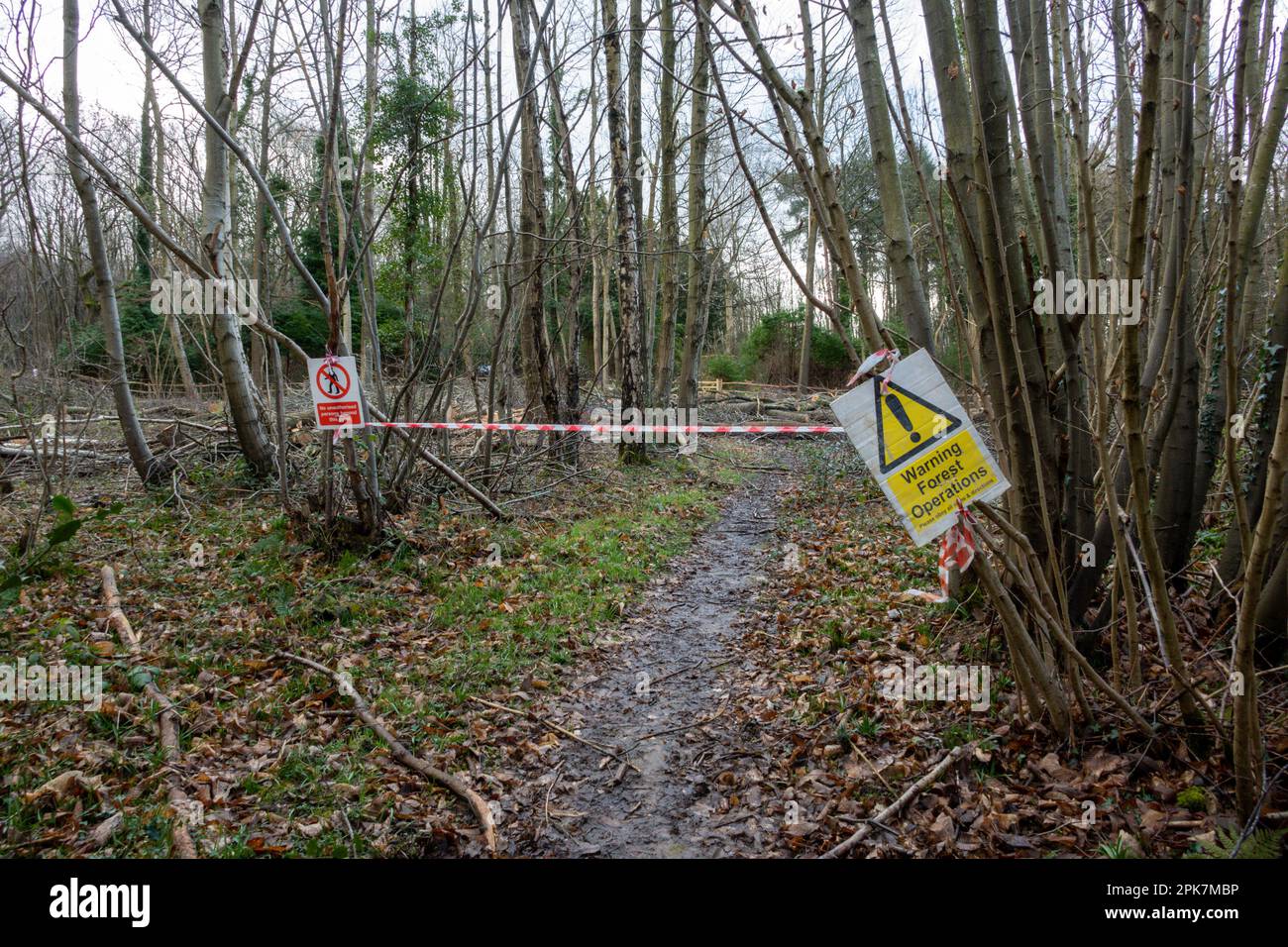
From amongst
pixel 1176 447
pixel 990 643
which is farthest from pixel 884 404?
pixel 1176 447

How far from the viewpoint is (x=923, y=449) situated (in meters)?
2.27

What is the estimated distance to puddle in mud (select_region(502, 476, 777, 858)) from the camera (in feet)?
10.8

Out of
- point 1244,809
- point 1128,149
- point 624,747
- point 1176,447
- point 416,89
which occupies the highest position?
point 416,89

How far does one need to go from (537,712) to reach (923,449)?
3.16 meters

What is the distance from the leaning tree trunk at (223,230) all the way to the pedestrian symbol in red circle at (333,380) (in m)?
2.23

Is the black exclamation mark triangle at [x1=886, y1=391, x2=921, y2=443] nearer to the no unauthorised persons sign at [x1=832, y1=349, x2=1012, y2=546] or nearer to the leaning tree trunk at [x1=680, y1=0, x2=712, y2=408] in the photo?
the no unauthorised persons sign at [x1=832, y1=349, x2=1012, y2=546]

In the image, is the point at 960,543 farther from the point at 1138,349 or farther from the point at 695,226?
the point at 695,226

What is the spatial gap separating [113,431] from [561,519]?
8.09m

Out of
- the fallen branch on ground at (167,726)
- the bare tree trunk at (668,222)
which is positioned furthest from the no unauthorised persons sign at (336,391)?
the bare tree trunk at (668,222)

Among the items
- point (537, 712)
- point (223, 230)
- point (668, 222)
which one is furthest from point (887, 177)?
point (668, 222)

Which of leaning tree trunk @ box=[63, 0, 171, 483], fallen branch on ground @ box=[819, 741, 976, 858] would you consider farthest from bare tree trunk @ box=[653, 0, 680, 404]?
fallen branch on ground @ box=[819, 741, 976, 858]

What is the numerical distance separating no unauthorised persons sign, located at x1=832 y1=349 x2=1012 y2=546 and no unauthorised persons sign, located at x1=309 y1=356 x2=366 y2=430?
15.4 feet

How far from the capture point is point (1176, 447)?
13.6ft

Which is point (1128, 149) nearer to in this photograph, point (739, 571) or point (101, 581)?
point (739, 571)
